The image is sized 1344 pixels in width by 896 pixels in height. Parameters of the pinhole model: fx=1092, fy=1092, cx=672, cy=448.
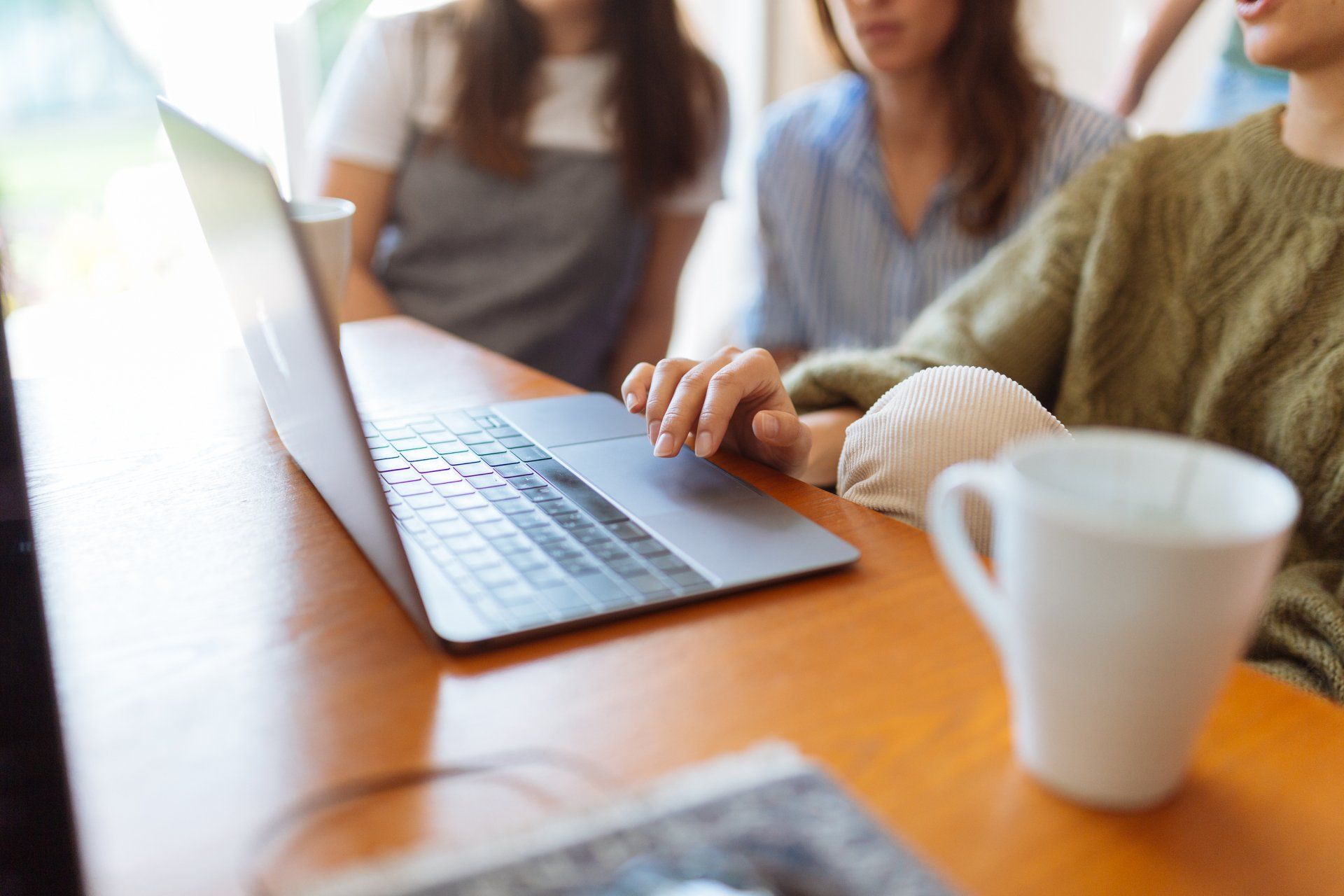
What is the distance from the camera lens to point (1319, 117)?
888 millimetres

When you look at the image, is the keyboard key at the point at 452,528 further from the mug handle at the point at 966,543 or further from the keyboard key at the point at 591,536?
the mug handle at the point at 966,543

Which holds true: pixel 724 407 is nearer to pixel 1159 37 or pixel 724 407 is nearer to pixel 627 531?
pixel 627 531

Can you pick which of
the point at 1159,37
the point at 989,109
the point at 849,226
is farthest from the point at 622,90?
the point at 1159,37

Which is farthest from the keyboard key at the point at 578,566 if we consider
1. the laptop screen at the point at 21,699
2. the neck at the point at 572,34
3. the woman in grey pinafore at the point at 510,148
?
the neck at the point at 572,34

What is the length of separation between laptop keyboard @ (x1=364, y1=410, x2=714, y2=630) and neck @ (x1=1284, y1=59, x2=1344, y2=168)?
0.68 meters

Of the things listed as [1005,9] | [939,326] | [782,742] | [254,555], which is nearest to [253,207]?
[254,555]

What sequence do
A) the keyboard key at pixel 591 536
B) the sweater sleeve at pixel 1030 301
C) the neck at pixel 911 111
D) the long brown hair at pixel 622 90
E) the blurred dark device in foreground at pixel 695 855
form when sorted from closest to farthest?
the blurred dark device in foreground at pixel 695 855 → the keyboard key at pixel 591 536 → the sweater sleeve at pixel 1030 301 → the neck at pixel 911 111 → the long brown hair at pixel 622 90

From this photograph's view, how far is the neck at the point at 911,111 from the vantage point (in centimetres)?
146

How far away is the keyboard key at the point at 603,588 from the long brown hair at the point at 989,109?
3.33 ft

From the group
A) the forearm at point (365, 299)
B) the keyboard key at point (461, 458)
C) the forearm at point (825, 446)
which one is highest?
the keyboard key at point (461, 458)

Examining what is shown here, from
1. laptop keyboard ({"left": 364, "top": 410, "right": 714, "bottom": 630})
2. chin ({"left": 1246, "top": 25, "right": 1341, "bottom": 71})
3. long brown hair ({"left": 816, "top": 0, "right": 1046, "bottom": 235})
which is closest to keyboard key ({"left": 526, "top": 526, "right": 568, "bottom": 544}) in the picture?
laptop keyboard ({"left": 364, "top": 410, "right": 714, "bottom": 630})

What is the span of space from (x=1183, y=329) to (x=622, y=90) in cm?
98

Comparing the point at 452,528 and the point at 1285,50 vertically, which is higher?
the point at 1285,50

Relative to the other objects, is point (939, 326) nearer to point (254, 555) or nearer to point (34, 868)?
point (254, 555)
